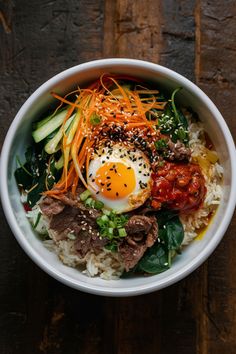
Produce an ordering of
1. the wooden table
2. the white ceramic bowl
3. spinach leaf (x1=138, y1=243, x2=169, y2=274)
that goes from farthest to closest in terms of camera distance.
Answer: the wooden table → spinach leaf (x1=138, y1=243, x2=169, y2=274) → the white ceramic bowl

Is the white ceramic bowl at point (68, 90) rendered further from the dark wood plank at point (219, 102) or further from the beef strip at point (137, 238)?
the dark wood plank at point (219, 102)

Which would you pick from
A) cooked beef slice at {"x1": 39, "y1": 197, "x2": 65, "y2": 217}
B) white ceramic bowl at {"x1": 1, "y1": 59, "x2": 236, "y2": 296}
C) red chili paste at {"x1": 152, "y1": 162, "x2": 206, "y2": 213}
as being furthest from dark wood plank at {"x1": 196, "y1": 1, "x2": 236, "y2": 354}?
cooked beef slice at {"x1": 39, "y1": 197, "x2": 65, "y2": 217}

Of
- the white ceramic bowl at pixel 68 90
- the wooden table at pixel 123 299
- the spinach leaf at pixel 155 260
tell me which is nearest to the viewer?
the white ceramic bowl at pixel 68 90

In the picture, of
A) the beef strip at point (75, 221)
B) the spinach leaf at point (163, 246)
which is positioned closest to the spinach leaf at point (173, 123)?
the spinach leaf at point (163, 246)

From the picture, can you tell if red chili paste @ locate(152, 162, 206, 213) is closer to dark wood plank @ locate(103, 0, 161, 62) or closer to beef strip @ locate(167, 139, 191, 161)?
beef strip @ locate(167, 139, 191, 161)

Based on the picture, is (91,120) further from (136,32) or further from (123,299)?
(123,299)
